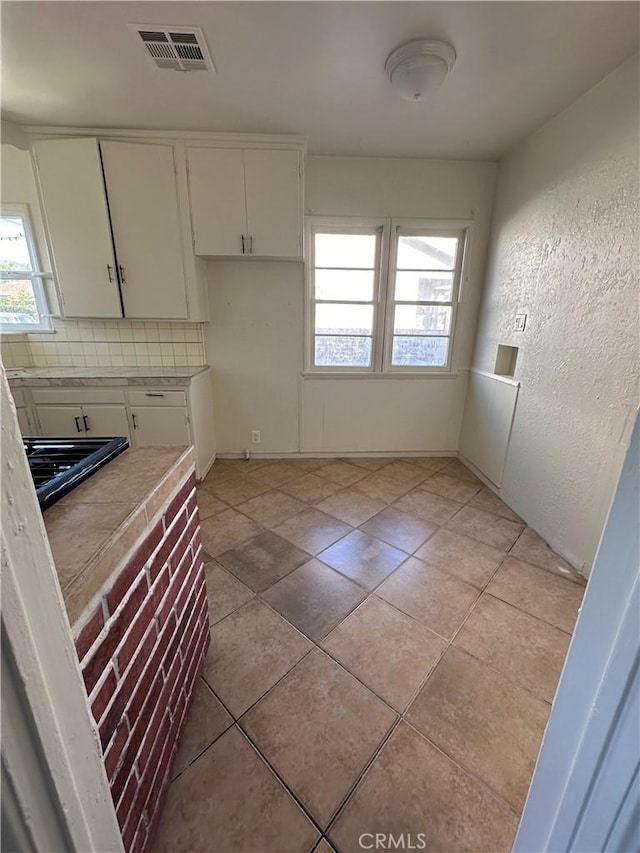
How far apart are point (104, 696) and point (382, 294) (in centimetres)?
329

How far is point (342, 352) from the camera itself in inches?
135

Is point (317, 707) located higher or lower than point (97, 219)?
lower

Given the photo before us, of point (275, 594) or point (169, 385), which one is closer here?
point (275, 594)

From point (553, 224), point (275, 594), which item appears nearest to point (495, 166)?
point (553, 224)

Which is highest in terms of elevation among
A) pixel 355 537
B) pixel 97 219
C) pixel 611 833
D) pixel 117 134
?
pixel 117 134

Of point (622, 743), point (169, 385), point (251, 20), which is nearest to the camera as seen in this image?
point (622, 743)

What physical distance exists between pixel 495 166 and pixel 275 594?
3.76 metres

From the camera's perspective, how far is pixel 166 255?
9.09ft

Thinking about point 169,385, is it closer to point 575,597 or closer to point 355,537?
point 355,537

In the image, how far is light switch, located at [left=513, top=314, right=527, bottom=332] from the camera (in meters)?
2.54

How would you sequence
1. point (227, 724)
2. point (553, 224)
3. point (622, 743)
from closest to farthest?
point (622, 743)
point (227, 724)
point (553, 224)

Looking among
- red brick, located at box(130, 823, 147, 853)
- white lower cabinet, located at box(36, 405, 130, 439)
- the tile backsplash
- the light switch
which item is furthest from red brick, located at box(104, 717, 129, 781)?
the light switch

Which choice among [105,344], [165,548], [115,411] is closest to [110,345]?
[105,344]

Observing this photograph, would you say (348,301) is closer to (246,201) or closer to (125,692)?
(246,201)
